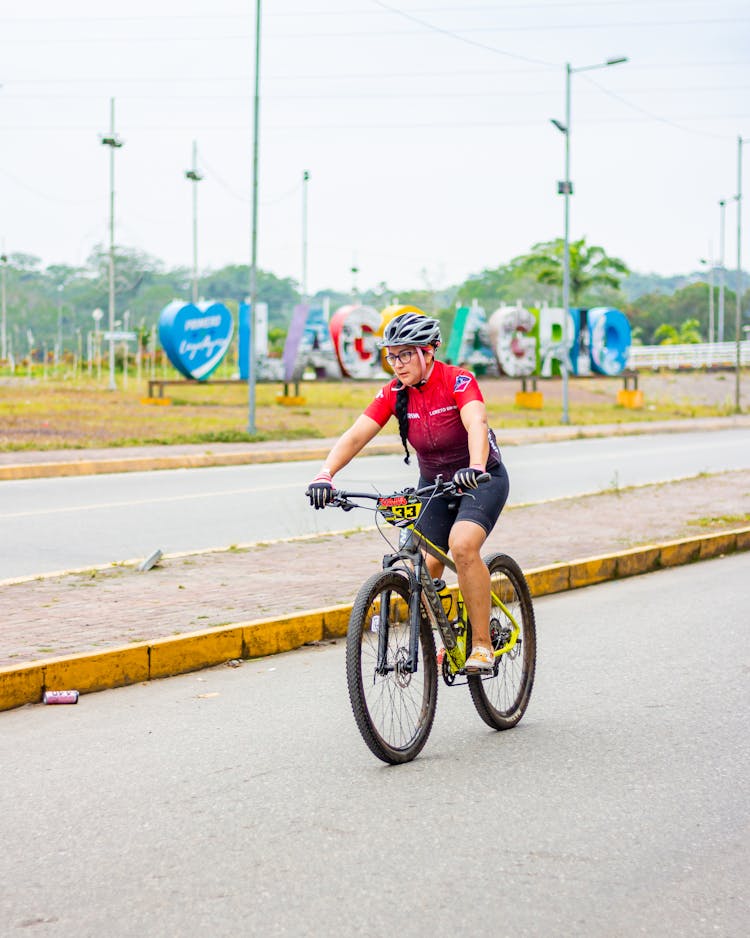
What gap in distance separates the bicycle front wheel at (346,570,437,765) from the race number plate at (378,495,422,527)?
0.67 ft

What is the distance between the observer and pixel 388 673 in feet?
17.0

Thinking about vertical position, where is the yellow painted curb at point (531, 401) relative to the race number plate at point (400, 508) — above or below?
above

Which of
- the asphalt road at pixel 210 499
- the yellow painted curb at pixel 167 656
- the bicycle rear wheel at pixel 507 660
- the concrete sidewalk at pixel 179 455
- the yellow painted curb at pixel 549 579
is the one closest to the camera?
the bicycle rear wheel at pixel 507 660

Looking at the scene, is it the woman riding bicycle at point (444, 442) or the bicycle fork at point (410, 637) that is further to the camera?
the woman riding bicycle at point (444, 442)

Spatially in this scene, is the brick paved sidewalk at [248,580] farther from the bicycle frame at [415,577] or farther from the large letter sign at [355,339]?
the large letter sign at [355,339]

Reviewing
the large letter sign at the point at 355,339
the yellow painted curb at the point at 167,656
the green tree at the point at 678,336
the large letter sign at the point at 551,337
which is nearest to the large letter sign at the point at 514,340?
the large letter sign at the point at 551,337

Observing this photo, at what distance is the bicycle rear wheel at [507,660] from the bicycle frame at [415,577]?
189 mm

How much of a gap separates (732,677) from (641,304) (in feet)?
442

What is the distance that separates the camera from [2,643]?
22.4 feet

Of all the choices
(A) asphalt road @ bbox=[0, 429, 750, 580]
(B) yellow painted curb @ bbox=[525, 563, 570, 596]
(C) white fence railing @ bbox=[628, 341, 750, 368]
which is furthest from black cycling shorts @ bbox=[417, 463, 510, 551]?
(C) white fence railing @ bbox=[628, 341, 750, 368]

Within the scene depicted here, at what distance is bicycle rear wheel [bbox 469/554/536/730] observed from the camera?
226 inches

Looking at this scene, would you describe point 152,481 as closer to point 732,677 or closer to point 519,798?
point 732,677

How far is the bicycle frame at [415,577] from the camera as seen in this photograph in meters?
5.13

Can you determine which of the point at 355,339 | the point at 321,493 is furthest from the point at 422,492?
the point at 355,339
